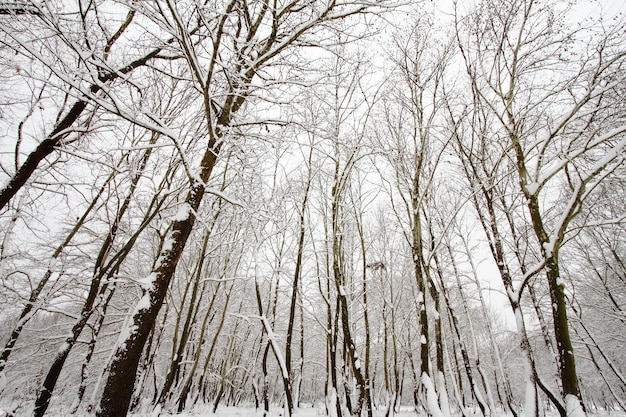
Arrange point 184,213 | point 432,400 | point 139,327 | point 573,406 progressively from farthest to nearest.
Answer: point 432,400, point 184,213, point 573,406, point 139,327

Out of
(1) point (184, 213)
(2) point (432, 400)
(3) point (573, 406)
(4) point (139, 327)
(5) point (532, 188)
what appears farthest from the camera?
(5) point (532, 188)

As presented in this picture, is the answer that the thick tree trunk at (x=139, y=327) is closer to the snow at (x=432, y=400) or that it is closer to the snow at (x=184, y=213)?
the snow at (x=184, y=213)

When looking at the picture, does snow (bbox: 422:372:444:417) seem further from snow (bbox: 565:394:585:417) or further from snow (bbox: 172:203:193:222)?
snow (bbox: 172:203:193:222)

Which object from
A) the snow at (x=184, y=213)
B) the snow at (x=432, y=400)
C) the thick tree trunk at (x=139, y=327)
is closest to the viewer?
Answer: the thick tree trunk at (x=139, y=327)

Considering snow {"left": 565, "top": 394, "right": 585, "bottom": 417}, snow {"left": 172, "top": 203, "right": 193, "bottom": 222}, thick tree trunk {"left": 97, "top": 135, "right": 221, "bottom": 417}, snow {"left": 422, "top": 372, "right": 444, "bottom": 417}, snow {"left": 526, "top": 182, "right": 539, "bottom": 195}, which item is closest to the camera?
thick tree trunk {"left": 97, "top": 135, "right": 221, "bottom": 417}

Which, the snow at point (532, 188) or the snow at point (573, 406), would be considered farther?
the snow at point (532, 188)

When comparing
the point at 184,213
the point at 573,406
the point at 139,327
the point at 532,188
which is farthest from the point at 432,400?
the point at 184,213

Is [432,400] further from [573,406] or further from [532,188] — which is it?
[532,188]

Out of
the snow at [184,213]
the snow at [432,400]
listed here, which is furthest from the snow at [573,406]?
the snow at [184,213]

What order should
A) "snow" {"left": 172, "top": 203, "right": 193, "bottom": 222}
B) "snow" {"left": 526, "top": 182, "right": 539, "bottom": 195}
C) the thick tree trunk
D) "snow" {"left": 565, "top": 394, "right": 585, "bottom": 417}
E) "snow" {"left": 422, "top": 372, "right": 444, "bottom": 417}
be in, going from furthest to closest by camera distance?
"snow" {"left": 526, "top": 182, "right": 539, "bottom": 195} < "snow" {"left": 422, "top": 372, "right": 444, "bottom": 417} < "snow" {"left": 172, "top": 203, "right": 193, "bottom": 222} < "snow" {"left": 565, "top": 394, "right": 585, "bottom": 417} < the thick tree trunk

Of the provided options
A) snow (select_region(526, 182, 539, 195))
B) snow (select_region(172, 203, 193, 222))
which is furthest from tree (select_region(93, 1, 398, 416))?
snow (select_region(526, 182, 539, 195))

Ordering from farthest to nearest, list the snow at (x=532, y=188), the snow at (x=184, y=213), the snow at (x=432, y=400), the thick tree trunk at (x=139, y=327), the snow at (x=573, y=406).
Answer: the snow at (x=532, y=188), the snow at (x=432, y=400), the snow at (x=184, y=213), the snow at (x=573, y=406), the thick tree trunk at (x=139, y=327)

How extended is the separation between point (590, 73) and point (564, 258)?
39.2ft

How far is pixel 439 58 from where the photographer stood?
6.37 metres
